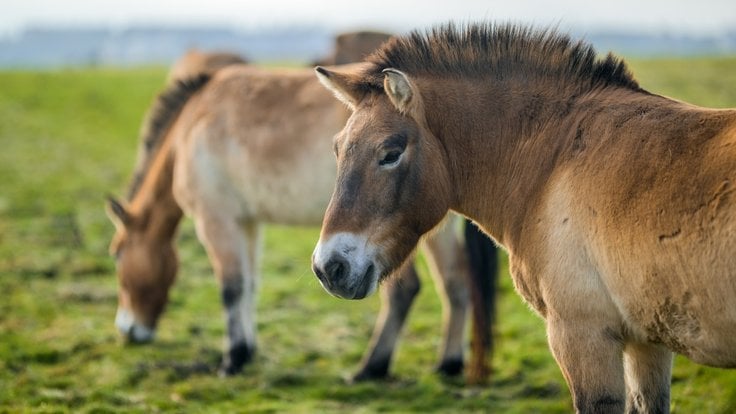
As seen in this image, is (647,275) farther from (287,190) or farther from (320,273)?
(287,190)

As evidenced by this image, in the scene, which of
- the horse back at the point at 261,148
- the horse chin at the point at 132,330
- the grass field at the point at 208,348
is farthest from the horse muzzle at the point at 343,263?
the horse chin at the point at 132,330

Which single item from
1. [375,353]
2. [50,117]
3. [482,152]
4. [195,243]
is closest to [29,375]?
[375,353]

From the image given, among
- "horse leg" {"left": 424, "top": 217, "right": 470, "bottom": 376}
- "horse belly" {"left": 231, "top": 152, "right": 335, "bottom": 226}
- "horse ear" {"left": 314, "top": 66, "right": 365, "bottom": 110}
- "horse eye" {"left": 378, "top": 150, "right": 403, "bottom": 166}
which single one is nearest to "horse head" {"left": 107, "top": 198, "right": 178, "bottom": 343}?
"horse belly" {"left": 231, "top": 152, "right": 335, "bottom": 226}

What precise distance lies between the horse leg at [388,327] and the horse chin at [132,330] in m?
2.70

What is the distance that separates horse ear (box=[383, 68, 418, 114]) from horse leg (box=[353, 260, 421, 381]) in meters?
3.29

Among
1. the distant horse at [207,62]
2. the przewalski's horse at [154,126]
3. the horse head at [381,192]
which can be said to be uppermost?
the distant horse at [207,62]

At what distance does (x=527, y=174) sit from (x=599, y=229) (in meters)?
0.64

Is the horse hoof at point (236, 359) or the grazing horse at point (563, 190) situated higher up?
the grazing horse at point (563, 190)

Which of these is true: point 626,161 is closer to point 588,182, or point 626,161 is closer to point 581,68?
point 588,182

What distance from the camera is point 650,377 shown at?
4547mm

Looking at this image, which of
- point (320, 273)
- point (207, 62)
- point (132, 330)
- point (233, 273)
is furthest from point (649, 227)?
point (207, 62)

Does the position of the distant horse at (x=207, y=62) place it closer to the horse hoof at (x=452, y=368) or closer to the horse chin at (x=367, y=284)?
the horse hoof at (x=452, y=368)

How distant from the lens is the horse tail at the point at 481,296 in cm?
719

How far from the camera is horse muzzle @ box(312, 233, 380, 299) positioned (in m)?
4.35
